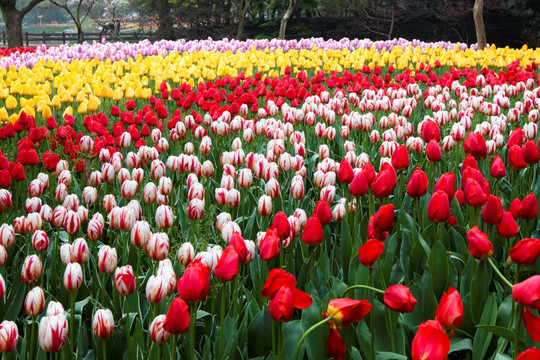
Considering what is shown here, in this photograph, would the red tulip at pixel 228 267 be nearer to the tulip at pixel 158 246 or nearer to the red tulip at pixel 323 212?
the tulip at pixel 158 246

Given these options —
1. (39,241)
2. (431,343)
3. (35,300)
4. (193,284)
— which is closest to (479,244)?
(431,343)

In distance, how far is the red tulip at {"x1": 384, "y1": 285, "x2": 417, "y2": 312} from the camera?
62.1 inches

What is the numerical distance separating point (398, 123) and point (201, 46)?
1225cm

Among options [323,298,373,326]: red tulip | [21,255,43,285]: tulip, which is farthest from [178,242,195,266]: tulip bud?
[323,298,373,326]: red tulip

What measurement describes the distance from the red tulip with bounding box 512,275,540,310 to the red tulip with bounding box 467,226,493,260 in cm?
44

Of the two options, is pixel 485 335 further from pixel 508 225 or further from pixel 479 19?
pixel 479 19

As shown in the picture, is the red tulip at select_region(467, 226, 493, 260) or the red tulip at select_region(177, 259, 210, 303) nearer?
the red tulip at select_region(177, 259, 210, 303)

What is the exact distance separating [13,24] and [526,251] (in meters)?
20.1

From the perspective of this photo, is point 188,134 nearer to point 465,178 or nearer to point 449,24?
point 465,178

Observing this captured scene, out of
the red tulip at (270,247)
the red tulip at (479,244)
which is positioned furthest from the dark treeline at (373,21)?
the red tulip at (270,247)

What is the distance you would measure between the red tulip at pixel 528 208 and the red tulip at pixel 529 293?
991 millimetres

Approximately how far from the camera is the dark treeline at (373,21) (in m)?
25.4

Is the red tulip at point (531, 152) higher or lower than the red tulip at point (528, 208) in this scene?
higher

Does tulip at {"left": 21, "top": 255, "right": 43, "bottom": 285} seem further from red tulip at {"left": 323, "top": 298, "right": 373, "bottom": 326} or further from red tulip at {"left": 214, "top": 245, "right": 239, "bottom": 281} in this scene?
red tulip at {"left": 323, "top": 298, "right": 373, "bottom": 326}
